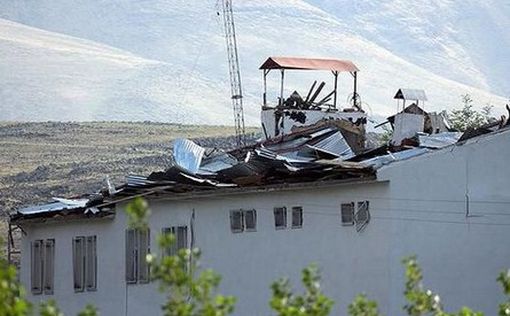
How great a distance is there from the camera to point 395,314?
3497 centimetres

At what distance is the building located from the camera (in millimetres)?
35594

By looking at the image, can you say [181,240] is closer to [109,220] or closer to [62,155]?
[109,220]

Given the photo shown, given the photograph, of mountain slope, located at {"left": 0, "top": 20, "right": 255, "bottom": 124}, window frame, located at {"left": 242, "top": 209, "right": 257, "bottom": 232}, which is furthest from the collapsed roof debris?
mountain slope, located at {"left": 0, "top": 20, "right": 255, "bottom": 124}

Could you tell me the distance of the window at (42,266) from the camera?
43.1m

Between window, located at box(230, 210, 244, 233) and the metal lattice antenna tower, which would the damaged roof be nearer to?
window, located at box(230, 210, 244, 233)

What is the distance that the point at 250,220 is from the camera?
38.6 meters

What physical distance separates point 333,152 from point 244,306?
18.7ft

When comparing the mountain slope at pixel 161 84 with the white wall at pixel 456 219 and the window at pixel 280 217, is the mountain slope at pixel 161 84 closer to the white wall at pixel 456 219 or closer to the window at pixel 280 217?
the window at pixel 280 217

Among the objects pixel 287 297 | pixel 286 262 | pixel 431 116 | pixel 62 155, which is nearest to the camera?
pixel 287 297

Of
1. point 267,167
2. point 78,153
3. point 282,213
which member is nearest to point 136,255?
point 267,167

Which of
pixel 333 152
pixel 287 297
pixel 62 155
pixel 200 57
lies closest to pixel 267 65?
pixel 333 152

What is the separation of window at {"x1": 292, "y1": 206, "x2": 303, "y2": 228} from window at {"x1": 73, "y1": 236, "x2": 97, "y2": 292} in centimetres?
618

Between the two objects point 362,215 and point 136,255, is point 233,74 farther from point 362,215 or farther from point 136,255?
point 362,215

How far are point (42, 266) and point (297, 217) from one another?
26.9ft
